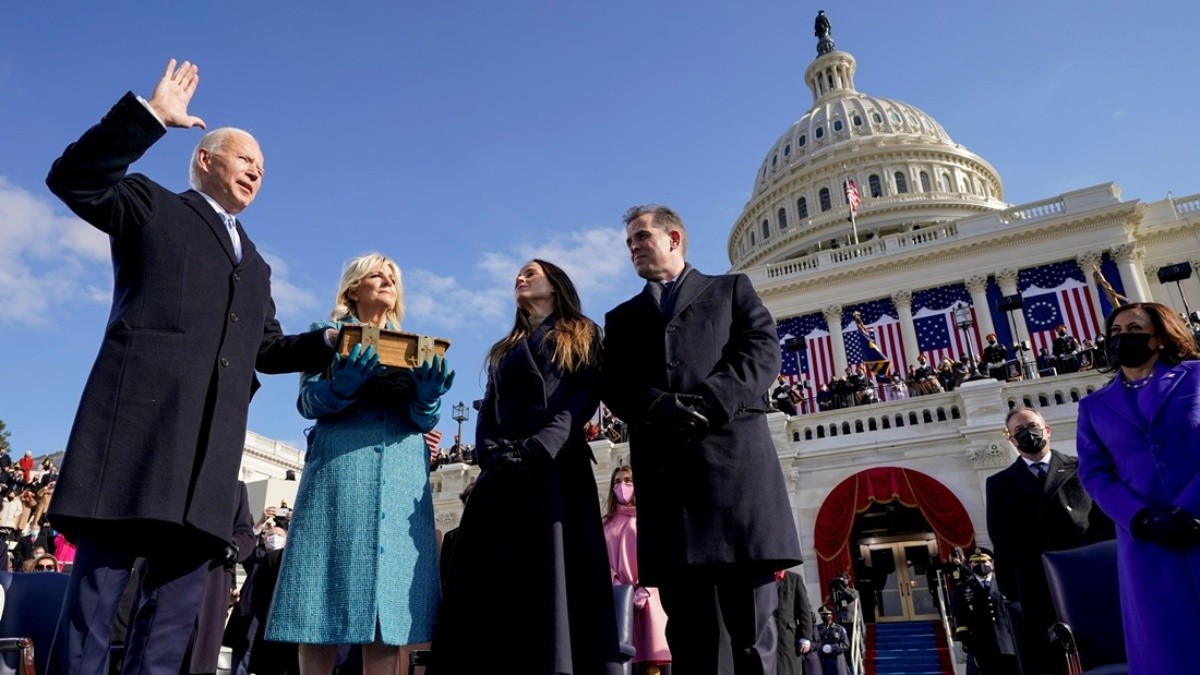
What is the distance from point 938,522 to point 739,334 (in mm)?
14988

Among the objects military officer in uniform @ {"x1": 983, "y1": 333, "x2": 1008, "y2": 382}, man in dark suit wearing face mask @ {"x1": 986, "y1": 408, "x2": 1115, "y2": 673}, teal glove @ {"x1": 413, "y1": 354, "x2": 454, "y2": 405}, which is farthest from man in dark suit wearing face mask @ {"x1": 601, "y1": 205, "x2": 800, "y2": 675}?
military officer in uniform @ {"x1": 983, "y1": 333, "x2": 1008, "y2": 382}

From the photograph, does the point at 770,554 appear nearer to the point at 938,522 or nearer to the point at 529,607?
the point at 529,607

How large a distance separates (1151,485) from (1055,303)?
3043cm

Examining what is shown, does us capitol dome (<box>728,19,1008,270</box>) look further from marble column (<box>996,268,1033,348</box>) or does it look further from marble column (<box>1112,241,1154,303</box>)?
marble column (<box>1112,241,1154,303</box>)

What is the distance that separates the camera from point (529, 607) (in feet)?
9.44

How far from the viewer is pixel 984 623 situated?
838cm

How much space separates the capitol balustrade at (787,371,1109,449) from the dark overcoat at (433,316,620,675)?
1555 centimetres

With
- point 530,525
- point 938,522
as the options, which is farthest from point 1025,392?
point 530,525

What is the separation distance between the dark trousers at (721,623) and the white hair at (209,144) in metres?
2.46

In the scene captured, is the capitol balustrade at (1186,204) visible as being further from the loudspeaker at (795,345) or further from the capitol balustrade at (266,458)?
the capitol balustrade at (266,458)

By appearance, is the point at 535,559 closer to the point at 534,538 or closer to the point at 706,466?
the point at 534,538

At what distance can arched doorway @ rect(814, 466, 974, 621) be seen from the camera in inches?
645

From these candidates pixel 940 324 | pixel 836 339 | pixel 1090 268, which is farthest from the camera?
pixel 836 339

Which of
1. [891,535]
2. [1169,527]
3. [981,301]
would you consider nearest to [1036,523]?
[1169,527]
